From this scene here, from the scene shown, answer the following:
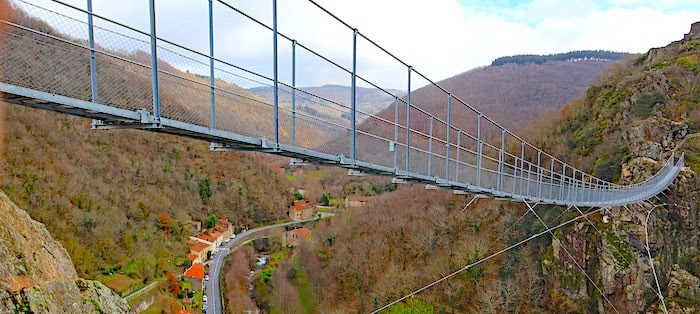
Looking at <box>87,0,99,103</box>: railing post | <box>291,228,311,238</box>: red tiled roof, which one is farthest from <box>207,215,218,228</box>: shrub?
<box>87,0,99,103</box>: railing post

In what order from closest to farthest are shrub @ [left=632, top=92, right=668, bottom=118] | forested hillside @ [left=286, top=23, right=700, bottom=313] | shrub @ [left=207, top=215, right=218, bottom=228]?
forested hillside @ [left=286, top=23, right=700, bottom=313] → shrub @ [left=632, top=92, right=668, bottom=118] → shrub @ [left=207, top=215, right=218, bottom=228]

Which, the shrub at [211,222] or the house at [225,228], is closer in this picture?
the shrub at [211,222]

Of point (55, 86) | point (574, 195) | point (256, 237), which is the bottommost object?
point (256, 237)

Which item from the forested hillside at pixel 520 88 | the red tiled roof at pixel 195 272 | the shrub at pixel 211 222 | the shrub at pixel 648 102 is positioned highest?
the forested hillside at pixel 520 88

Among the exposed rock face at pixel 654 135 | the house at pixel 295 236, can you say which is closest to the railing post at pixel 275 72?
the exposed rock face at pixel 654 135

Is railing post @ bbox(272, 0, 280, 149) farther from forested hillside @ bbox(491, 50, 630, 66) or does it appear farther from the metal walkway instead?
forested hillside @ bbox(491, 50, 630, 66)

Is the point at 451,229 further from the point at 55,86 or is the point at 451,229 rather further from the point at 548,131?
the point at 55,86

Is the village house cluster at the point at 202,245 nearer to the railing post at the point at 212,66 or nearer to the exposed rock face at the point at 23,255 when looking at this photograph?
the exposed rock face at the point at 23,255

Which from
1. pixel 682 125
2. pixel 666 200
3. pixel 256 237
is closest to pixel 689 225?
pixel 666 200
